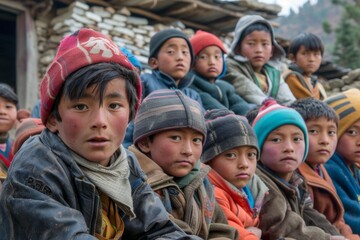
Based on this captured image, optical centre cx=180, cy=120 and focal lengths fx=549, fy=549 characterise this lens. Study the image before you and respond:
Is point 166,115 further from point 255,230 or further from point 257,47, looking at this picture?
point 257,47

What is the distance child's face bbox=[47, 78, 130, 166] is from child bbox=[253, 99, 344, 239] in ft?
5.11

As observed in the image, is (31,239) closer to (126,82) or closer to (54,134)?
(54,134)

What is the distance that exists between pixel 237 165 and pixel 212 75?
6.48 feet

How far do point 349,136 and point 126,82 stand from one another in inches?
108

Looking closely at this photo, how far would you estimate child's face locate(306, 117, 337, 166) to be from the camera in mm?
3850

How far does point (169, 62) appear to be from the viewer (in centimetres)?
445

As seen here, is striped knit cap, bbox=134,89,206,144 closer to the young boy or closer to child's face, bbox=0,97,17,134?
the young boy

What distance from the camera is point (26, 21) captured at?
8.32 m

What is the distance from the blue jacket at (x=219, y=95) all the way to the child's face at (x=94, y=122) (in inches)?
111

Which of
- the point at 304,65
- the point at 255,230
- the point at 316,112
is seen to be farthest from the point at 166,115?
the point at 304,65

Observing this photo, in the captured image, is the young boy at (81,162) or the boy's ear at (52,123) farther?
the boy's ear at (52,123)

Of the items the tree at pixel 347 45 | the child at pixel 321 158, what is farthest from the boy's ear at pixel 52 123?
the tree at pixel 347 45

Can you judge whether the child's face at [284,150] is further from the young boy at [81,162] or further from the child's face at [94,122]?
the child's face at [94,122]

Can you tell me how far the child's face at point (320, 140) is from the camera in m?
3.85
